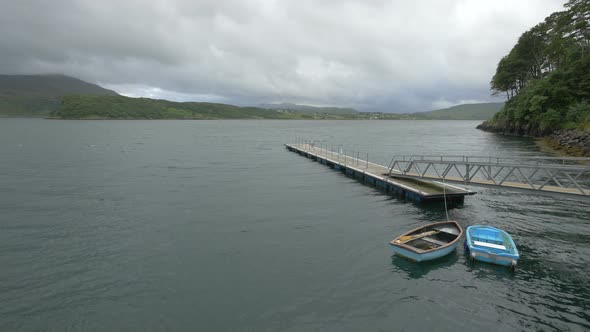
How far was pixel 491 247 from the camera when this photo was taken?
20.5 m

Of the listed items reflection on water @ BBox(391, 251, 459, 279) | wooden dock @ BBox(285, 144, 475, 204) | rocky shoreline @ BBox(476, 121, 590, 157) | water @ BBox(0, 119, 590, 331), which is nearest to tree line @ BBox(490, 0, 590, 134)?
rocky shoreline @ BBox(476, 121, 590, 157)

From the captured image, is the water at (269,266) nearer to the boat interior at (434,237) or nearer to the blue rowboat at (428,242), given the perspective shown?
the blue rowboat at (428,242)

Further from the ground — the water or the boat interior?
the boat interior

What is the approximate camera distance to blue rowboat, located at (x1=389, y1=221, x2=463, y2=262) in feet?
67.4

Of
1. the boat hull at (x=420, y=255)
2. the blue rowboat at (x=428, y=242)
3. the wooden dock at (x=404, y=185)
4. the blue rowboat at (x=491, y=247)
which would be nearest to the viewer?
the blue rowboat at (x=491, y=247)

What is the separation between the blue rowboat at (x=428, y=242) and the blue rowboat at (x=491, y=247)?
0.99 m

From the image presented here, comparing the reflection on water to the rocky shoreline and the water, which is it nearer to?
the water

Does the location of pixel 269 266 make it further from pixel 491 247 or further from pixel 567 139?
pixel 567 139

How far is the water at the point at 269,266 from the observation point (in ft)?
50.0

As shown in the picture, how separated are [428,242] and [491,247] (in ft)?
12.3

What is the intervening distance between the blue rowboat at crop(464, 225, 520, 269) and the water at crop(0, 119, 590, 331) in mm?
659

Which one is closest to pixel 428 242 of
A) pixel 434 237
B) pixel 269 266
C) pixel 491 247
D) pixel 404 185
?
pixel 434 237

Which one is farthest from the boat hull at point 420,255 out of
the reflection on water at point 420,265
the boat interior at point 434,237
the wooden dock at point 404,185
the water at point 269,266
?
the wooden dock at point 404,185

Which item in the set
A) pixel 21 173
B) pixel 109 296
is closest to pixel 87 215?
pixel 109 296
